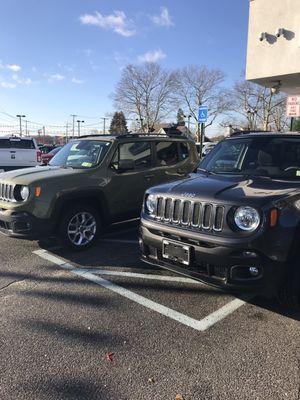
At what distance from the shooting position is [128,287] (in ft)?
15.7

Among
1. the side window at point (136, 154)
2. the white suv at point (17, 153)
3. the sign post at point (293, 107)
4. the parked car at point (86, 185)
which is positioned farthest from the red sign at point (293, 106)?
the white suv at point (17, 153)

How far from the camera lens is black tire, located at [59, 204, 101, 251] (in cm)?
599

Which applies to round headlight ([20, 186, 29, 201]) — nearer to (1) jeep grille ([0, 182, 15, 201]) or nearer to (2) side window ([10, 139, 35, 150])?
(1) jeep grille ([0, 182, 15, 201])

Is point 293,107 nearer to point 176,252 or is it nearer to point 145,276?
point 145,276

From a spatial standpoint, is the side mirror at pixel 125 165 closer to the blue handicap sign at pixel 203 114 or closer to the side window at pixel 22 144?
the blue handicap sign at pixel 203 114

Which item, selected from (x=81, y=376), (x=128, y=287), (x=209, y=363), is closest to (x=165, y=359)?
(x=209, y=363)

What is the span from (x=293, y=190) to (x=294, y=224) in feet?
1.27

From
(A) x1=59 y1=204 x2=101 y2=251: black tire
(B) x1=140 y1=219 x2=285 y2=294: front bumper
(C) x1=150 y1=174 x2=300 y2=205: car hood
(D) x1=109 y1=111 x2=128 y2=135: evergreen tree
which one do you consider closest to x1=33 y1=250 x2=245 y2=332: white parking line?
(B) x1=140 y1=219 x2=285 y2=294: front bumper

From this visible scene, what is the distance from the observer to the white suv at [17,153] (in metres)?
15.4

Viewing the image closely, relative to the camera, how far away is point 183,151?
7.91 metres

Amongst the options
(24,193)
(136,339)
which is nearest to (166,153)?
(24,193)

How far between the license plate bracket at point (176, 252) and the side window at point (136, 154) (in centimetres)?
278

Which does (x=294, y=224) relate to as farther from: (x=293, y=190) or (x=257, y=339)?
(x=257, y=339)

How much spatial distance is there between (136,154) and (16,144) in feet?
33.8
